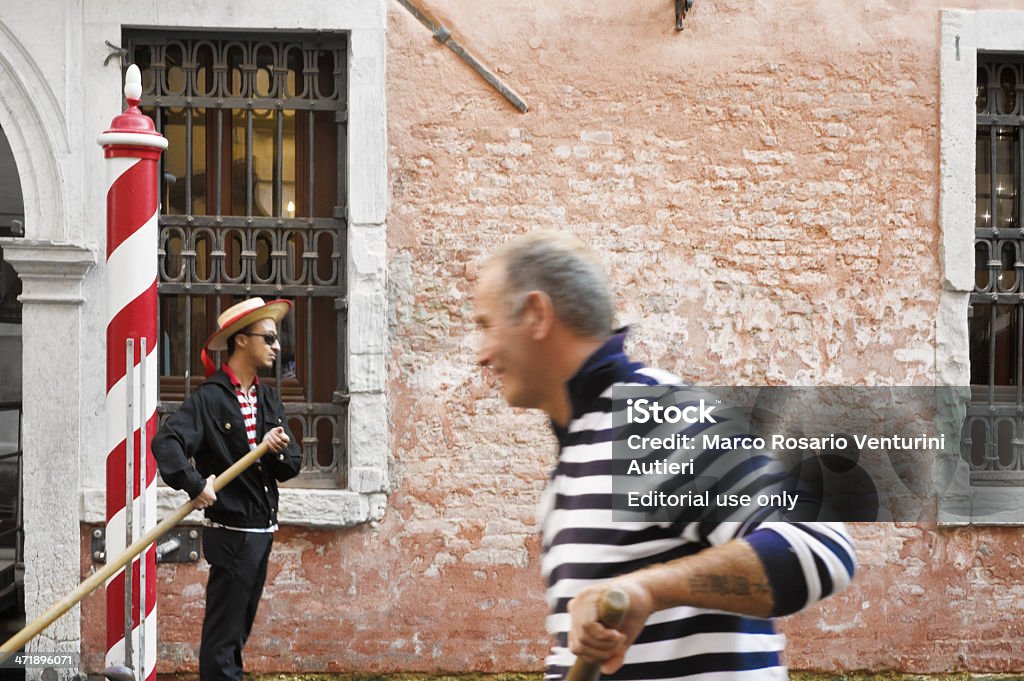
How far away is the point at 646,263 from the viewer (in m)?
5.38

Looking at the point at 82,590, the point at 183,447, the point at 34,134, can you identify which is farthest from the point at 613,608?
the point at 34,134

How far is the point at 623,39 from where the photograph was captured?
5375 mm

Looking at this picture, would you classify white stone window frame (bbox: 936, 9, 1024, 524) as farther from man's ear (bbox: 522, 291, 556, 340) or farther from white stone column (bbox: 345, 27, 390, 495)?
man's ear (bbox: 522, 291, 556, 340)

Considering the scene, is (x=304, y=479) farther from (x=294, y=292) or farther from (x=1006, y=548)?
(x=1006, y=548)

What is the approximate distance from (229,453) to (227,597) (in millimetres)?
539

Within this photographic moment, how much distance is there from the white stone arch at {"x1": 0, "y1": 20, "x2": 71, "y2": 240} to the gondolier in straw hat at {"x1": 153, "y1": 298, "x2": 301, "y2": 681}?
54.2 inches

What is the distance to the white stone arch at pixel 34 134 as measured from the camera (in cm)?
514

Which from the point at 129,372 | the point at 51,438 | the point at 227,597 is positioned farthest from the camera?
the point at 51,438

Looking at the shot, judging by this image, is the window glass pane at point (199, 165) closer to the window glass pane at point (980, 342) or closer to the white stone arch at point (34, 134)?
the white stone arch at point (34, 134)

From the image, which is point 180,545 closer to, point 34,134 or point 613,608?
point 34,134

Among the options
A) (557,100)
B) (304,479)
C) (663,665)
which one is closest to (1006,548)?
(557,100)

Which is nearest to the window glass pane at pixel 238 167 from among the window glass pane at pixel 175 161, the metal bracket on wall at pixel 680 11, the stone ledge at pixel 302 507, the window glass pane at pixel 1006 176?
the window glass pane at pixel 175 161

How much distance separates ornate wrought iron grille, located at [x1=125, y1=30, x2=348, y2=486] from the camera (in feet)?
17.4

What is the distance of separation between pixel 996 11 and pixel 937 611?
2.98 m
